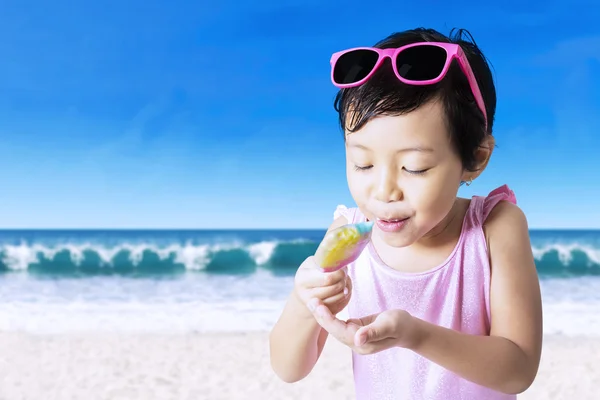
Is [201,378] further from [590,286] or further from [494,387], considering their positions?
[590,286]

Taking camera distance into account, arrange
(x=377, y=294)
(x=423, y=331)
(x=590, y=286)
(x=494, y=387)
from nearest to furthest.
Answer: (x=423, y=331) → (x=494, y=387) → (x=377, y=294) → (x=590, y=286)

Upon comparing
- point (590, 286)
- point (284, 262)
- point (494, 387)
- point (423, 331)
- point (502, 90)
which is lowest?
point (494, 387)

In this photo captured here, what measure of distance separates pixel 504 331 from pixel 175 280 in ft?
31.6

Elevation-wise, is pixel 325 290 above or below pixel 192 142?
below

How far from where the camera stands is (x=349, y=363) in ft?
15.6

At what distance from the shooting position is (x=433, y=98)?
1.37 meters

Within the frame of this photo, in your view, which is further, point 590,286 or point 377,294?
point 590,286

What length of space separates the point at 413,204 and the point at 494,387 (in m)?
0.42

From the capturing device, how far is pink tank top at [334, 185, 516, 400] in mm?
1567

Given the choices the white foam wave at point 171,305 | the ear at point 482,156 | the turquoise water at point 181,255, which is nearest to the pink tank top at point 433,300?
the ear at point 482,156

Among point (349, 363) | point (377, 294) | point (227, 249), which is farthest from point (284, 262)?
point (377, 294)

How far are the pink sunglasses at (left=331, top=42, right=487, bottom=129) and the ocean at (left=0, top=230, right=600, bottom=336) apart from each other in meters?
5.28

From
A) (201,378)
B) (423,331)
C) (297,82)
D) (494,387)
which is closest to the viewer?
A: (423,331)

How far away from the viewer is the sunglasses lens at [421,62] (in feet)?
4.49
